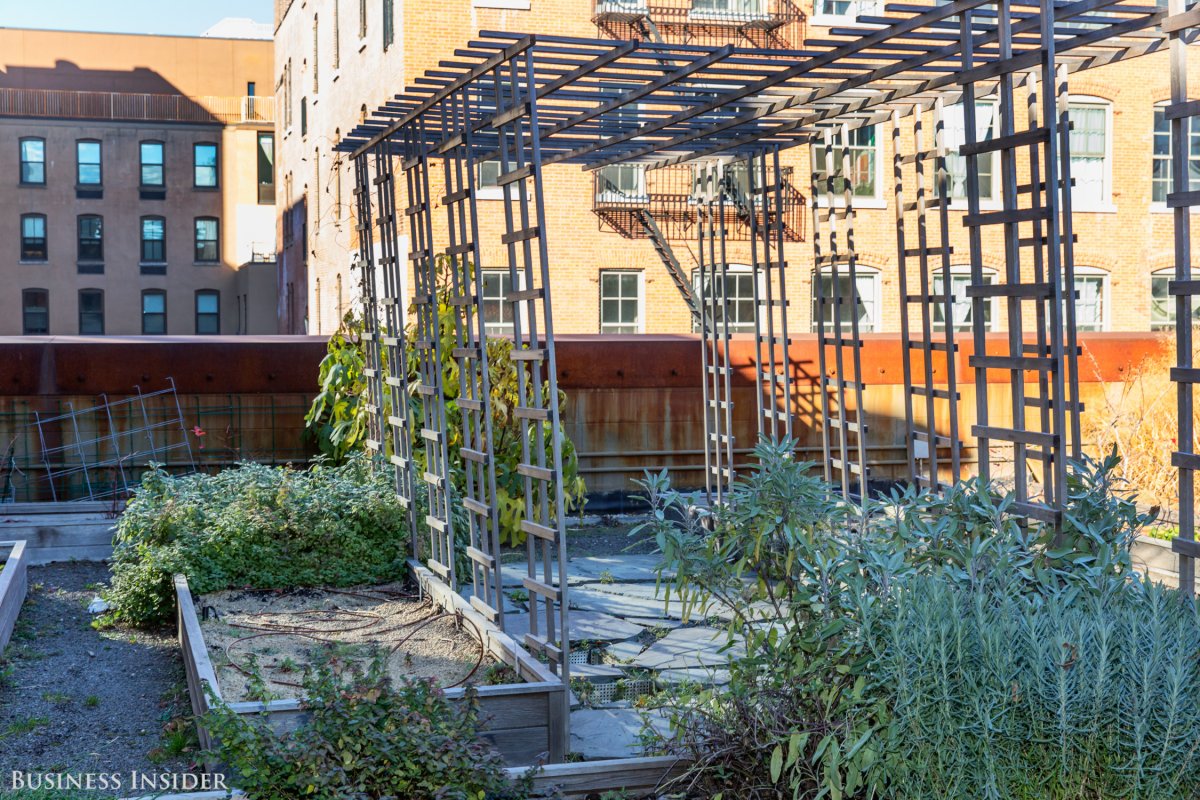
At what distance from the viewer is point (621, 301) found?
79.1 ft

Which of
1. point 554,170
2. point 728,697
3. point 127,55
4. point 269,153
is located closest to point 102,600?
point 728,697

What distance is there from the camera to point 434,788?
4082 mm

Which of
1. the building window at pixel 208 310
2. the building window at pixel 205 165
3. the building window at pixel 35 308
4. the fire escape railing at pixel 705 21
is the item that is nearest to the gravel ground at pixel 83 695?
the fire escape railing at pixel 705 21

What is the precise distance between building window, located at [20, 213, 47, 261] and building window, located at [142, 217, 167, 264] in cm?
327

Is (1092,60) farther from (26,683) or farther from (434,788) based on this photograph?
(26,683)

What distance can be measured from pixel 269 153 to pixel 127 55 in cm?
783

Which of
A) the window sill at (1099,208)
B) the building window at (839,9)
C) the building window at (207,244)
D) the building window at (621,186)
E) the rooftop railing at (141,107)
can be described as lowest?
the window sill at (1099,208)

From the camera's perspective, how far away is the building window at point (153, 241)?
145 feet

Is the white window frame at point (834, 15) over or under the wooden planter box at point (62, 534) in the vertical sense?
over

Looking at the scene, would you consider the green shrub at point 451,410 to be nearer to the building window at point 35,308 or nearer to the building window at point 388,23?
the building window at point 388,23

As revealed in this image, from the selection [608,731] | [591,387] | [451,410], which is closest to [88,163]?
[591,387]

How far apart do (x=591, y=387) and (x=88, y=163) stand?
37.5 metres

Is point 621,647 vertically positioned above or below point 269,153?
below

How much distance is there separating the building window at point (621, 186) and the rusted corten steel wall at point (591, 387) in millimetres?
10528
